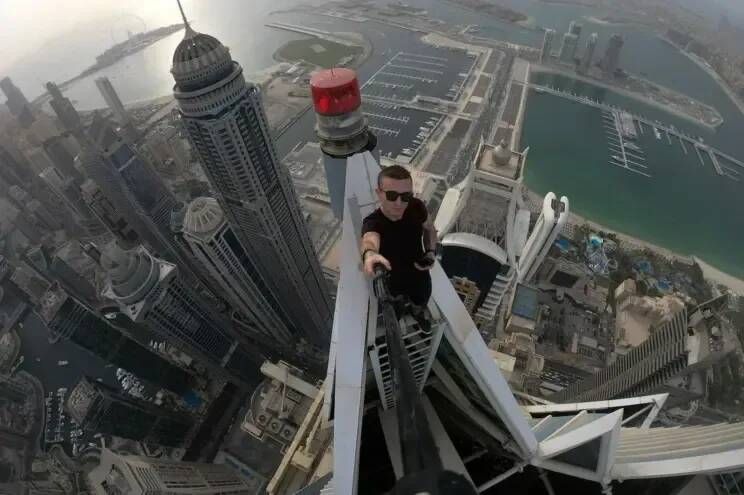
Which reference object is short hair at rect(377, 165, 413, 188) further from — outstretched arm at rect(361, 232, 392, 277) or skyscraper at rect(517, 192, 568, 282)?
skyscraper at rect(517, 192, 568, 282)

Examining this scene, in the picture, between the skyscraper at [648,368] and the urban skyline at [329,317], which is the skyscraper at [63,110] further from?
the skyscraper at [648,368]

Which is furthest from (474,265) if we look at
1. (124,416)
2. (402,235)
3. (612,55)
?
(612,55)

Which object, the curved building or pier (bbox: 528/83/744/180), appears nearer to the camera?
the curved building

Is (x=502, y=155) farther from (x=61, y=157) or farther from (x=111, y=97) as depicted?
(x=111, y=97)

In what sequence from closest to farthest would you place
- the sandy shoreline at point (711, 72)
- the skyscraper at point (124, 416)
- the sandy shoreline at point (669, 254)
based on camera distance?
the skyscraper at point (124, 416), the sandy shoreline at point (669, 254), the sandy shoreline at point (711, 72)

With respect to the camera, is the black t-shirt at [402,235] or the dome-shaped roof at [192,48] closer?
the black t-shirt at [402,235]

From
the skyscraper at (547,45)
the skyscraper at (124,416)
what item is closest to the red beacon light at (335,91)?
the skyscraper at (124,416)

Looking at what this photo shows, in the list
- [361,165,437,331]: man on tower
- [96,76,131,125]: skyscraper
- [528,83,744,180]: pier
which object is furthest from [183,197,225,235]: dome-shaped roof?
[528,83,744,180]: pier
